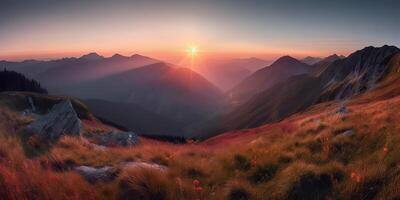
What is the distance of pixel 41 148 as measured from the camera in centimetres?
1365

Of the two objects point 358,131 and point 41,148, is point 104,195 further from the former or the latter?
point 358,131

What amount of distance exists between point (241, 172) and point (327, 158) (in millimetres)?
2786

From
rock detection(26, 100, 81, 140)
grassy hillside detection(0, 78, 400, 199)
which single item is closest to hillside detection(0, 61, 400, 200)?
Answer: grassy hillside detection(0, 78, 400, 199)

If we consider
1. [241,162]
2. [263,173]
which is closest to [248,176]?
[263,173]

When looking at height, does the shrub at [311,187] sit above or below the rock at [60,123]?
above

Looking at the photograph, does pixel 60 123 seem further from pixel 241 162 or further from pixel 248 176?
pixel 248 176

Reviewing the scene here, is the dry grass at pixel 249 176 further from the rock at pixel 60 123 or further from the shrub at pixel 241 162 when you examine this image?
the rock at pixel 60 123

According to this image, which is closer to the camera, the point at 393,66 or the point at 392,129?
the point at 392,129

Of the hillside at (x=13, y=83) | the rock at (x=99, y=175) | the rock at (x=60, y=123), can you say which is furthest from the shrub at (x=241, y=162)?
the hillside at (x=13, y=83)

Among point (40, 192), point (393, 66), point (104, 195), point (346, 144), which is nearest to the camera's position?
point (40, 192)

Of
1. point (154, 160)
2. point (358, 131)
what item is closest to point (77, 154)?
point (154, 160)

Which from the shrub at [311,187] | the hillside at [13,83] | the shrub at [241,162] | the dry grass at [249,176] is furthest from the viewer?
the hillside at [13,83]

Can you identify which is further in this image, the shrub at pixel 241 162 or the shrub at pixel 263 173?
the shrub at pixel 241 162

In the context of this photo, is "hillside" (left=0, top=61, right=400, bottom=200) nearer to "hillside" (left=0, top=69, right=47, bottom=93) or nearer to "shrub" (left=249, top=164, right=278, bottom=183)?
"shrub" (left=249, top=164, right=278, bottom=183)
